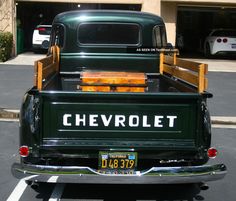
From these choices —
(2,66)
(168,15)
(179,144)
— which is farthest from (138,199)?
(168,15)

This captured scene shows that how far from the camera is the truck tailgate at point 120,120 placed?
14.0 ft

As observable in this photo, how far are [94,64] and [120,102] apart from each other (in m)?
2.06

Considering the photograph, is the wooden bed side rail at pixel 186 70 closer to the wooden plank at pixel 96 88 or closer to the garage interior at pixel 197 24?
the wooden plank at pixel 96 88

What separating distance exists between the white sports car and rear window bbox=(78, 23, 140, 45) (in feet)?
47.6

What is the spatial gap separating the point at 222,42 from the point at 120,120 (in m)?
17.0

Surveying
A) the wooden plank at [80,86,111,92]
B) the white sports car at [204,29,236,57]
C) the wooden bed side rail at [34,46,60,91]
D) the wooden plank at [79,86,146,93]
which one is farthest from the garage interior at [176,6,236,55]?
the wooden plank at [80,86,111,92]

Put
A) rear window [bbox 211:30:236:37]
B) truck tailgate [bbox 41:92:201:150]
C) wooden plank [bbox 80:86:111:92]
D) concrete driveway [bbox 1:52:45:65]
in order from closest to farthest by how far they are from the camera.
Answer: truck tailgate [bbox 41:92:201:150]
wooden plank [bbox 80:86:111:92]
concrete driveway [bbox 1:52:45:65]
rear window [bbox 211:30:236:37]

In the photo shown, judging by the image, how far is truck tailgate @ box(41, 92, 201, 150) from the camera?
427 centimetres

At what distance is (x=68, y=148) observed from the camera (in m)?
4.29

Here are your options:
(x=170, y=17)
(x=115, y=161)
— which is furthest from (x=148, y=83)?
(x=170, y=17)

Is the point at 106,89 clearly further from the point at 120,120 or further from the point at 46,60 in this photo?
the point at 120,120

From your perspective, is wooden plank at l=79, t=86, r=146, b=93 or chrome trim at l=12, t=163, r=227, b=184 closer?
chrome trim at l=12, t=163, r=227, b=184

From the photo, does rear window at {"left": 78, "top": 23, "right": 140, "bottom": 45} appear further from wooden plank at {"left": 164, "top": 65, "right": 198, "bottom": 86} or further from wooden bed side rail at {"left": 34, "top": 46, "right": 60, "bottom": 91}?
wooden plank at {"left": 164, "top": 65, "right": 198, "bottom": 86}

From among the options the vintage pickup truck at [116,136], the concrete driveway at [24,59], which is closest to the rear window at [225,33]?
the concrete driveway at [24,59]
